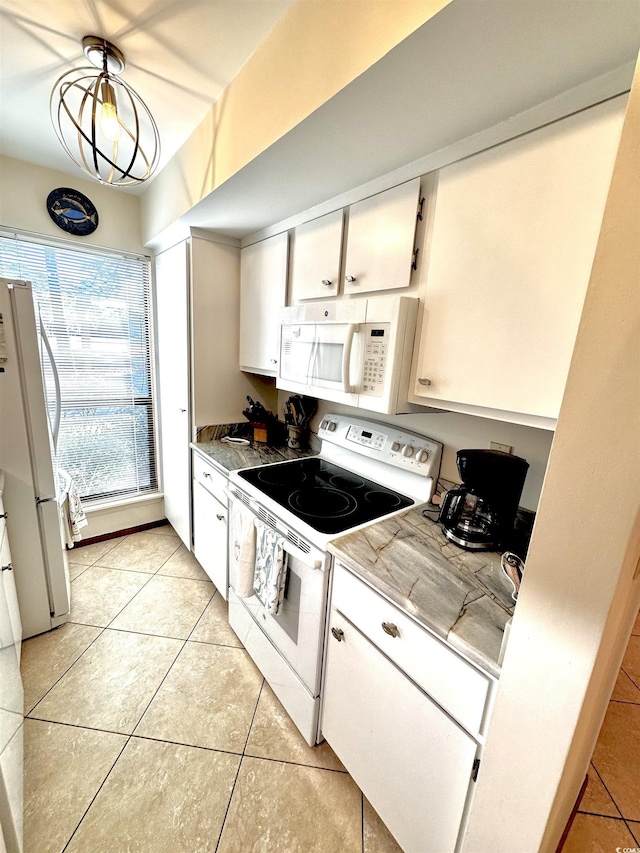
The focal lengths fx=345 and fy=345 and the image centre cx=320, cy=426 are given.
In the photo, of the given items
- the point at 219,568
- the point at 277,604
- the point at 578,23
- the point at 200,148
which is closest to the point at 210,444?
the point at 219,568

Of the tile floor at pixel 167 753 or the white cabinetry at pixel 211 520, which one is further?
the white cabinetry at pixel 211 520

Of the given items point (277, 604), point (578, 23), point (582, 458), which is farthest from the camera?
point (277, 604)

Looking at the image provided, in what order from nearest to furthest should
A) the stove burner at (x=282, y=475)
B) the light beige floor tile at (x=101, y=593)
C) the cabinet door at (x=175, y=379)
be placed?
the stove burner at (x=282, y=475) < the light beige floor tile at (x=101, y=593) < the cabinet door at (x=175, y=379)

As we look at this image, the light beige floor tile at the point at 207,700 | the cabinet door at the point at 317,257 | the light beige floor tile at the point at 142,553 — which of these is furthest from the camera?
the light beige floor tile at the point at 142,553

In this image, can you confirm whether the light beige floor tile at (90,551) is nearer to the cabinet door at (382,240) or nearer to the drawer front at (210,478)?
the drawer front at (210,478)

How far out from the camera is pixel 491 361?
1063mm

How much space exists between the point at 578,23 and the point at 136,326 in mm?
2758

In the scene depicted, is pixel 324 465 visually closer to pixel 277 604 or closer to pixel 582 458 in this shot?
pixel 277 604

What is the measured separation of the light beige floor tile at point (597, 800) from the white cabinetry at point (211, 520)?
5.79 ft

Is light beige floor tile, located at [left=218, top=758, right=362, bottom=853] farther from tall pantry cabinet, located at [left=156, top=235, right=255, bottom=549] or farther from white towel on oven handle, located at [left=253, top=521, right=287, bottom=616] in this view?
tall pantry cabinet, located at [left=156, top=235, right=255, bottom=549]

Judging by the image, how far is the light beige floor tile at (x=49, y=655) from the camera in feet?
5.28

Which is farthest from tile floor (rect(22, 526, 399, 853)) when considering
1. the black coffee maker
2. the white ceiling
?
the white ceiling

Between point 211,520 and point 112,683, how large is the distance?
0.86 metres

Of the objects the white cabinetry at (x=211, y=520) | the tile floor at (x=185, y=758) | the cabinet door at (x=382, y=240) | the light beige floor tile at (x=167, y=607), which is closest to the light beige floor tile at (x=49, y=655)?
the tile floor at (x=185, y=758)
